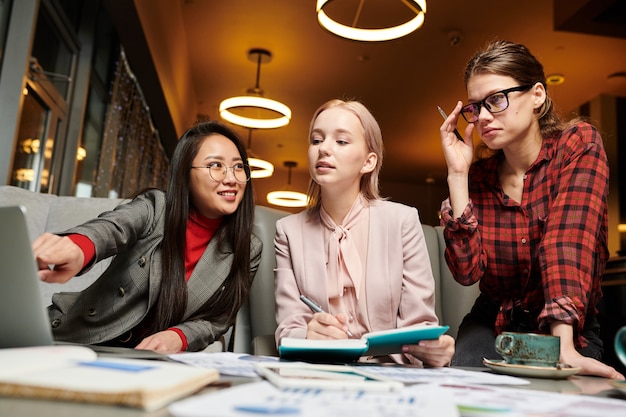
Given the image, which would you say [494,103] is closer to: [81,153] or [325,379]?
[325,379]

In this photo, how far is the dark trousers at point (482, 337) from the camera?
1.35 meters

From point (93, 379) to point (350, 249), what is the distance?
3.51ft

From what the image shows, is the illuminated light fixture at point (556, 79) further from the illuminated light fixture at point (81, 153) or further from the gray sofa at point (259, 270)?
the illuminated light fixture at point (81, 153)

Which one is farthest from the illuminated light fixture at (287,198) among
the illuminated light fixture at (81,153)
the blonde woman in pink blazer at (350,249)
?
the blonde woman in pink blazer at (350,249)

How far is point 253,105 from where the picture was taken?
4.99 meters

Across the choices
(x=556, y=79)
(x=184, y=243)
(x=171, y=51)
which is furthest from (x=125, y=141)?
(x=556, y=79)

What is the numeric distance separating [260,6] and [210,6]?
0.49 metres

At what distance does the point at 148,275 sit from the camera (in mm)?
1473

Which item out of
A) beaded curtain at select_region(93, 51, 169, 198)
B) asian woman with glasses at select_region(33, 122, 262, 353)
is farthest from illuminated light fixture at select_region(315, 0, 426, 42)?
asian woman with glasses at select_region(33, 122, 262, 353)

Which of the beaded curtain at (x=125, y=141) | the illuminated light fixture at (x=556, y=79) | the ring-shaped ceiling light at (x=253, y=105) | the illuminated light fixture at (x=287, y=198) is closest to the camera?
the beaded curtain at (x=125, y=141)

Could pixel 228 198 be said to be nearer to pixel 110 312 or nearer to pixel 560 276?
pixel 110 312

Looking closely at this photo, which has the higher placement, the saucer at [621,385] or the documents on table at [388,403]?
the documents on table at [388,403]

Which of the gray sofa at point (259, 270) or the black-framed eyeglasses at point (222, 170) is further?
the gray sofa at point (259, 270)

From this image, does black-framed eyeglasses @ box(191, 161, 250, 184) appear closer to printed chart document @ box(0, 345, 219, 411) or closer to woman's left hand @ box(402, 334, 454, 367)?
woman's left hand @ box(402, 334, 454, 367)
